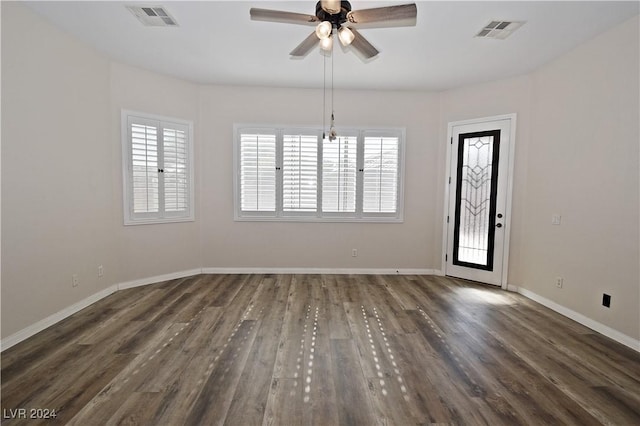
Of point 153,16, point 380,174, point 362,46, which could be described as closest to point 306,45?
point 362,46

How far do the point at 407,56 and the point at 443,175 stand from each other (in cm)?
201

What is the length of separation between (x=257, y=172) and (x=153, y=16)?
2312 millimetres

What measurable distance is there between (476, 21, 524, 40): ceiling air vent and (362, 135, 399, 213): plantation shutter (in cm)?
190

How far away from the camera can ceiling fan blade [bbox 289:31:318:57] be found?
2417 millimetres

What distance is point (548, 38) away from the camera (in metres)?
3.10

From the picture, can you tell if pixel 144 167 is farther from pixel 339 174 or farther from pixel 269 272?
pixel 339 174

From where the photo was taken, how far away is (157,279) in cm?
435

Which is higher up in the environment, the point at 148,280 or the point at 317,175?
the point at 317,175

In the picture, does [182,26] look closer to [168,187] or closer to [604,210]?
[168,187]

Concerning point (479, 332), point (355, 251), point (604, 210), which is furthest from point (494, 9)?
point (355, 251)

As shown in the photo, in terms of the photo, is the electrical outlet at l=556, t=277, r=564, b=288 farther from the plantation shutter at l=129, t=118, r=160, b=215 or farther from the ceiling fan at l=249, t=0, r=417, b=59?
the plantation shutter at l=129, t=118, r=160, b=215

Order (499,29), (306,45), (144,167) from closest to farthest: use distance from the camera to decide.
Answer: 1. (306,45)
2. (499,29)
3. (144,167)

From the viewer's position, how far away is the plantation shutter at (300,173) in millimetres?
4688

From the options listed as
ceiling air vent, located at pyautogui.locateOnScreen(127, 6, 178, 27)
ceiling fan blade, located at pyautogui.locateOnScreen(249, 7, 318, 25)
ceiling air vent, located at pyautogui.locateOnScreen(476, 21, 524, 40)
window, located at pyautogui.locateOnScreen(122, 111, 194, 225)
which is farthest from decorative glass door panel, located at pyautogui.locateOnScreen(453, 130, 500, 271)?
window, located at pyautogui.locateOnScreen(122, 111, 194, 225)
